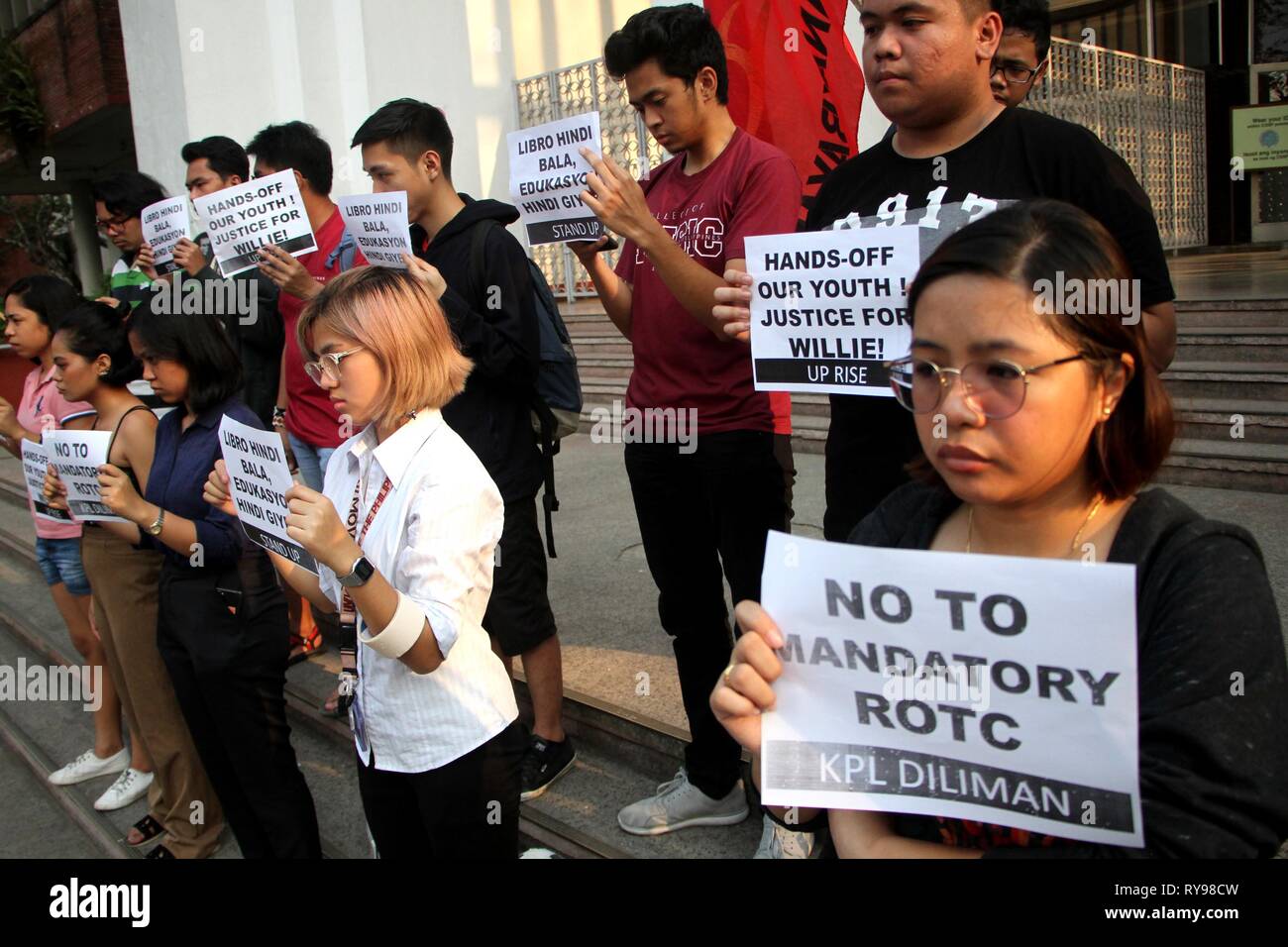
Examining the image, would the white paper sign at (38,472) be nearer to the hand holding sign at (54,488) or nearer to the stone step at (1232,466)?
the hand holding sign at (54,488)

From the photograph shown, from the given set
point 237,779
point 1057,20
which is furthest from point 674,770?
point 1057,20

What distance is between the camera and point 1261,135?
1244 centimetres

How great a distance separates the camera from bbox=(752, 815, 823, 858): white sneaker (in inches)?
97.7

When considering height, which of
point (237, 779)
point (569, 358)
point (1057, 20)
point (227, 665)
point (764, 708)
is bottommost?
point (237, 779)

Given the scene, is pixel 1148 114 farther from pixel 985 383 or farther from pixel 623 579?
pixel 985 383

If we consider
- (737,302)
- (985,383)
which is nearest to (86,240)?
(737,302)

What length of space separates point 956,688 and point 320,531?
1244mm

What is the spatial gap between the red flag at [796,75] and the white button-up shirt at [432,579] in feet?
8.99

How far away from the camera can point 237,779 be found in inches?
123

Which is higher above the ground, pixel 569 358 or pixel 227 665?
pixel 569 358

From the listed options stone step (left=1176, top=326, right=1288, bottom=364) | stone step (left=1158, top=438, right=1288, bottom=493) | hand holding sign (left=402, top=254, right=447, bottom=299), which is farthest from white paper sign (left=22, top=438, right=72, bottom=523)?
stone step (left=1176, top=326, right=1288, bottom=364)

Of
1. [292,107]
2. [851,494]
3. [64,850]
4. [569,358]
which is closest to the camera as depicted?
[851,494]
